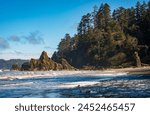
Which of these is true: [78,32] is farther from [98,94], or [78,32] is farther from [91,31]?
[98,94]

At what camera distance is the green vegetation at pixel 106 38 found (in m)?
6.56

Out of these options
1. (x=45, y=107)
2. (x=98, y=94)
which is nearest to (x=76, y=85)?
(x=98, y=94)

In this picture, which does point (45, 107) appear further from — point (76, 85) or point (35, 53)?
point (76, 85)

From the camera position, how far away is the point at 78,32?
21.0 feet

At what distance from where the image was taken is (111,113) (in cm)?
523

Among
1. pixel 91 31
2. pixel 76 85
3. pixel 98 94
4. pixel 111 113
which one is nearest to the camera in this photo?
pixel 111 113

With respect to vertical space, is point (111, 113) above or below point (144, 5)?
below

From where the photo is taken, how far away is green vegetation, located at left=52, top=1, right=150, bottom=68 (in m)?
6.56

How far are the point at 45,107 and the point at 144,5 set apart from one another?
91.0 inches

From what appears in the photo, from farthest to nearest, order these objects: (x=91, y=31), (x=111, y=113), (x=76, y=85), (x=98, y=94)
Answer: (x=76, y=85), (x=91, y=31), (x=98, y=94), (x=111, y=113)

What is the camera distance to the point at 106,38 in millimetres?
6648

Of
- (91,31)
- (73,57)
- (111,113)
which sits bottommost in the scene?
(111,113)

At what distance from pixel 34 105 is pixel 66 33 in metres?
1.38

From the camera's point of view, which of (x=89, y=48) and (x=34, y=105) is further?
(x=89, y=48)
